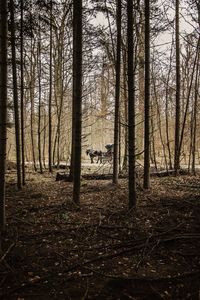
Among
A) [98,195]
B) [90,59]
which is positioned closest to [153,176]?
[98,195]

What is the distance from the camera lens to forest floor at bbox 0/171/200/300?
375 cm

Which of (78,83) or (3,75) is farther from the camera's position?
(78,83)

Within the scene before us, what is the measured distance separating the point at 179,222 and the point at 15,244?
2945 mm

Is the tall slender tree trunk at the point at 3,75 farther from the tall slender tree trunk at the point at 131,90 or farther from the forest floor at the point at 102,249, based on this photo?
the tall slender tree trunk at the point at 131,90

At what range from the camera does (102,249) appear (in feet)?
16.1

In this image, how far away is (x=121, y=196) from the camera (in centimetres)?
835

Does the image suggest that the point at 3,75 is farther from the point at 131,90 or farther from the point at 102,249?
the point at 102,249

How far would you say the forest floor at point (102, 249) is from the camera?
12.3 feet

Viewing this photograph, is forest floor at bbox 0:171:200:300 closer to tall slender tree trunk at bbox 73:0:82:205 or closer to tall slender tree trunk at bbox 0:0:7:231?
tall slender tree trunk at bbox 73:0:82:205

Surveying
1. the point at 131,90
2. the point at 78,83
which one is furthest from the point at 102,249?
the point at 78,83

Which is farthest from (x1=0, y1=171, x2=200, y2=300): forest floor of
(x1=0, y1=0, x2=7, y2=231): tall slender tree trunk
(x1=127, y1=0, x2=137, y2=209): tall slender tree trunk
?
(x1=0, y1=0, x2=7, y2=231): tall slender tree trunk

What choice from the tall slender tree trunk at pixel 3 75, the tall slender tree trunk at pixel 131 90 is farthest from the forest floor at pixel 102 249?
the tall slender tree trunk at pixel 3 75

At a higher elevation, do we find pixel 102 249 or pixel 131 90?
pixel 131 90

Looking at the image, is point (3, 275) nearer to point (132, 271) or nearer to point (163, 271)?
point (132, 271)
